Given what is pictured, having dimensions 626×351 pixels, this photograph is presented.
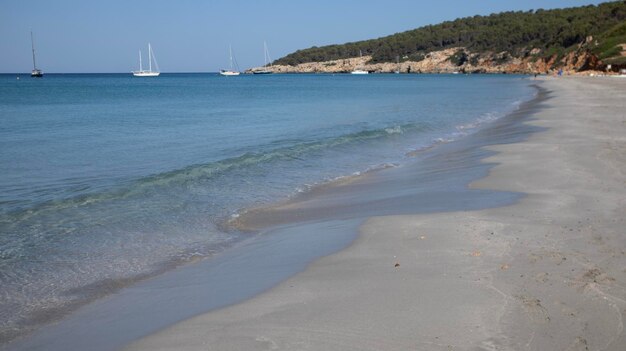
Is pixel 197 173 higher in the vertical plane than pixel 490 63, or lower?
lower

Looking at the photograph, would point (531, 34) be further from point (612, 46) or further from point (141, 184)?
point (141, 184)

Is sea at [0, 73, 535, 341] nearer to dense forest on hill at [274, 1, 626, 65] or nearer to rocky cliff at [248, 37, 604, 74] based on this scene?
dense forest on hill at [274, 1, 626, 65]

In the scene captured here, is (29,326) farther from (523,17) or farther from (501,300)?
(523,17)

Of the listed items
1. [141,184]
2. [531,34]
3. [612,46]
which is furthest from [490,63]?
[141,184]

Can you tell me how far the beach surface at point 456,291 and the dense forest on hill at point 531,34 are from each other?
8228 centimetres

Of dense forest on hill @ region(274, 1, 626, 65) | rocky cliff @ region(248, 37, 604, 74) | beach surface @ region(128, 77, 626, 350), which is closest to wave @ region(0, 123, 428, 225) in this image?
beach surface @ region(128, 77, 626, 350)

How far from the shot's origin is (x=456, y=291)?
16.4 ft

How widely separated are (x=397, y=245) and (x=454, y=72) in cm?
15923

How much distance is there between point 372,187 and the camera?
37.1ft

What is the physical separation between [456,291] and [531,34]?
154m

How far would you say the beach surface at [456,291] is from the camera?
13.7ft

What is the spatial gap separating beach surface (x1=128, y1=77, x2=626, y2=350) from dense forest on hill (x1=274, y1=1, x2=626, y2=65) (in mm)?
82283

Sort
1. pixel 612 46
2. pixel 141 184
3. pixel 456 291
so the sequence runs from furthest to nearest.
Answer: pixel 612 46 → pixel 141 184 → pixel 456 291

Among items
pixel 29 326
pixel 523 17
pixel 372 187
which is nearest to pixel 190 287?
pixel 29 326
